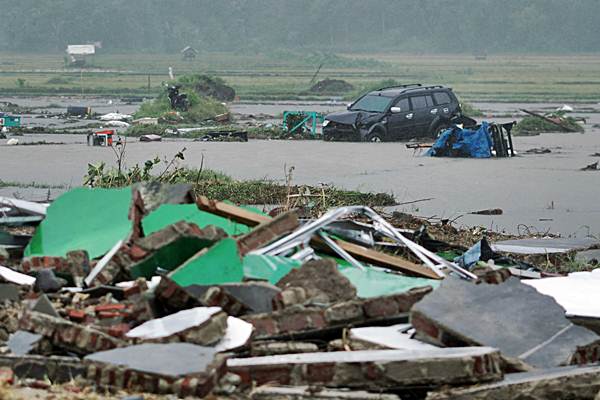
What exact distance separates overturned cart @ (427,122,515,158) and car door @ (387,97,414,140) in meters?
4.13

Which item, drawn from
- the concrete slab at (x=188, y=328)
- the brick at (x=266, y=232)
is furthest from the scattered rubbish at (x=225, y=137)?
the concrete slab at (x=188, y=328)

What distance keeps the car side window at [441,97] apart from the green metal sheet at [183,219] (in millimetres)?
26613

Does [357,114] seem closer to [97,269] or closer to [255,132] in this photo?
[255,132]

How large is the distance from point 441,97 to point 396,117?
5.09ft

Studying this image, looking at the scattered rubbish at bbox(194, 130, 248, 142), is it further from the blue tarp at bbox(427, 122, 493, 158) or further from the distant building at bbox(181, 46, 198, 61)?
the distant building at bbox(181, 46, 198, 61)

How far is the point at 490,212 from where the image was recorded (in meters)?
19.2

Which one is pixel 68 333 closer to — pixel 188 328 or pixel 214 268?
pixel 188 328

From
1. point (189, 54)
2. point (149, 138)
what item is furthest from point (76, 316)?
point (189, 54)

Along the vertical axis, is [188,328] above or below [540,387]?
above

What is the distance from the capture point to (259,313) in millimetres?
7793

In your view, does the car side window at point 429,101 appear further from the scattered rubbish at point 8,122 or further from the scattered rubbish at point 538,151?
the scattered rubbish at point 8,122

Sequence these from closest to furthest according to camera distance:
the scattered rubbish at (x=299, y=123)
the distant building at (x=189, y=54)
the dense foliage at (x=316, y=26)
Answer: the scattered rubbish at (x=299, y=123), the distant building at (x=189, y=54), the dense foliage at (x=316, y=26)

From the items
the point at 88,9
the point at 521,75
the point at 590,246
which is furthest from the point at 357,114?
the point at 88,9

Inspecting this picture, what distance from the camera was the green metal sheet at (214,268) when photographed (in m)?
7.93
